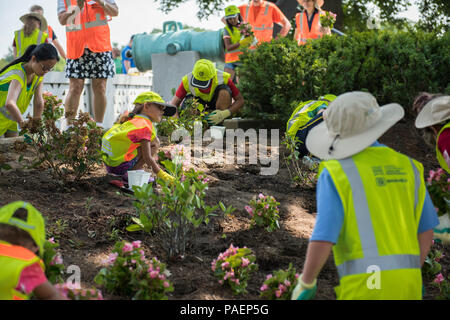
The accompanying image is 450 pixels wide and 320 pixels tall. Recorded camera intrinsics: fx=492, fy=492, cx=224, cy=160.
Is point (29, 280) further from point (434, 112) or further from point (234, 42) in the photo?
point (234, 42)

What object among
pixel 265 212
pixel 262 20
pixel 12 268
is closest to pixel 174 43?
pixel 262 20

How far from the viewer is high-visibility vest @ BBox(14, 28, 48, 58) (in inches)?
223

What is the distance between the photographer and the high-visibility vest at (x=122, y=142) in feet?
13.2

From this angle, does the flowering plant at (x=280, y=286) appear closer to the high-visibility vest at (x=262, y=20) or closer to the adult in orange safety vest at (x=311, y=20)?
the adult in orange safety vest at (x=311, y=20)

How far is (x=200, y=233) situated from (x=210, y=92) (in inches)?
125

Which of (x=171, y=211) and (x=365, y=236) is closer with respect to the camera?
(x=365, y=236)

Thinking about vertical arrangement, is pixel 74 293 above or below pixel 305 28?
below

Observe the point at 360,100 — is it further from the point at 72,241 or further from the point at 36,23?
the point at 36,23

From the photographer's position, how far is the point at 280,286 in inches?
89.9

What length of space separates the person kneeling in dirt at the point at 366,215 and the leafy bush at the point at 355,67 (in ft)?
12.7

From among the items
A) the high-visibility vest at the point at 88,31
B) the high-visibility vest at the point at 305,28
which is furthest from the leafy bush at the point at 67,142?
the high-visibility vest at the point at 305,28

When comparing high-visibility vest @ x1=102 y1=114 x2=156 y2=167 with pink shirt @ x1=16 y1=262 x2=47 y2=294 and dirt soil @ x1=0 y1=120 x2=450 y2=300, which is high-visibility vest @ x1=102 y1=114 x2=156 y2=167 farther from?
pink shirt @ x1=16 y1=262 x2=47 y2=294

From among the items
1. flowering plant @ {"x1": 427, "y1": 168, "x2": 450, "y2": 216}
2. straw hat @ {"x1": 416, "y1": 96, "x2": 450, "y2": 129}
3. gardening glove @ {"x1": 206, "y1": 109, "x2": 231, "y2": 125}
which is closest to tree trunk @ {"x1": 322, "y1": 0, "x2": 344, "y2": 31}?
gardening glove @ {"x1": 206, "y1": 109, "x2": 231, "y2": 125}

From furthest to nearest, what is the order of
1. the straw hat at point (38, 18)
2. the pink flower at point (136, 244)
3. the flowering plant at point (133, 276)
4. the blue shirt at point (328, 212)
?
the straw hat at point (38, 18), the pink flower at point (136, 244), the flowering plant at point (133, 276), the blue shirt at point (328, 212)
